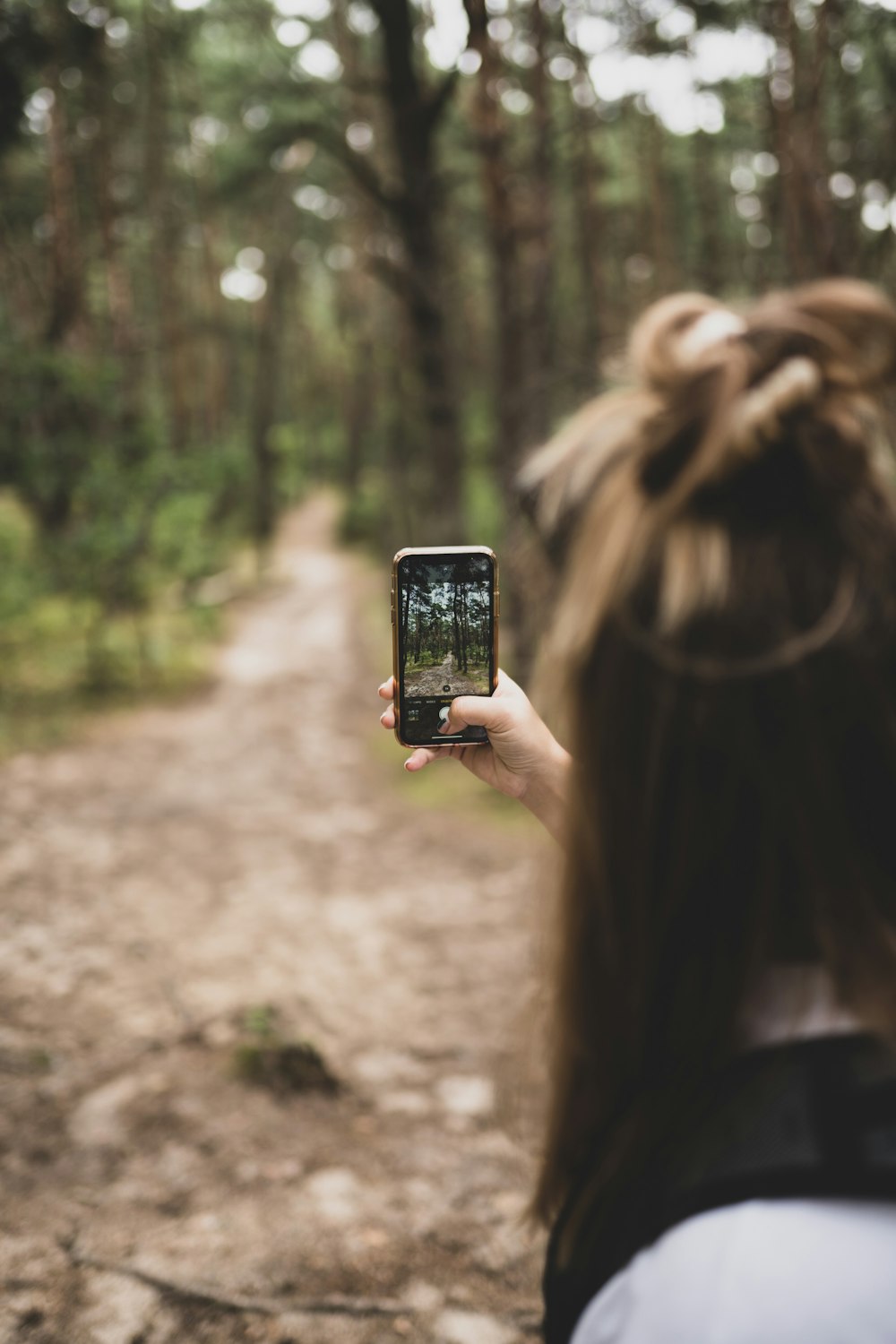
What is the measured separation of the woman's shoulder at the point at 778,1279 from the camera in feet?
2.46

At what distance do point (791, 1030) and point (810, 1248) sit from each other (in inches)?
7.7

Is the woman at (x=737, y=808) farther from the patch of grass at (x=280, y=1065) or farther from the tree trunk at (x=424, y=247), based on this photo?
the tree trunk at (x=424, y=247)

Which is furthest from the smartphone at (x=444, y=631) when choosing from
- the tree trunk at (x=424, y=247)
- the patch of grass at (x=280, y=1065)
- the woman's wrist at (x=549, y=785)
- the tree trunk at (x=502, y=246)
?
the tree trunk at (x=424, y=247)

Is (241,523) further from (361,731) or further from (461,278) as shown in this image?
(361,731)

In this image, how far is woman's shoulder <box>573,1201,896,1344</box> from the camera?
750mm

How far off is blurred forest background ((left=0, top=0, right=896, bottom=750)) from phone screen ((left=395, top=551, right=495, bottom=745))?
29.2 inches

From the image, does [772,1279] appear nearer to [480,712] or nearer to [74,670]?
[480,712]

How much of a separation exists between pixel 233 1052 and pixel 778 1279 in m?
3.67

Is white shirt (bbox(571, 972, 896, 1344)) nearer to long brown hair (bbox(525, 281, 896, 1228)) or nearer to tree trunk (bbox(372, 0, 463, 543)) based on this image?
long brown hair (bbox(525, 281, 896, 1228))

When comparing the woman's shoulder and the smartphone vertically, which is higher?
the smartphone

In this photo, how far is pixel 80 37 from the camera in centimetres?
1188

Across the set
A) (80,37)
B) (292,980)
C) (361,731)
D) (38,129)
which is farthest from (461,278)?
(292,980)

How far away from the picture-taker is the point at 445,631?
73.2 inches

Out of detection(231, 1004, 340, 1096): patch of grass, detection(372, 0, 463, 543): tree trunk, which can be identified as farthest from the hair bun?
detection(372, 0, 463, 543): tree trunk
